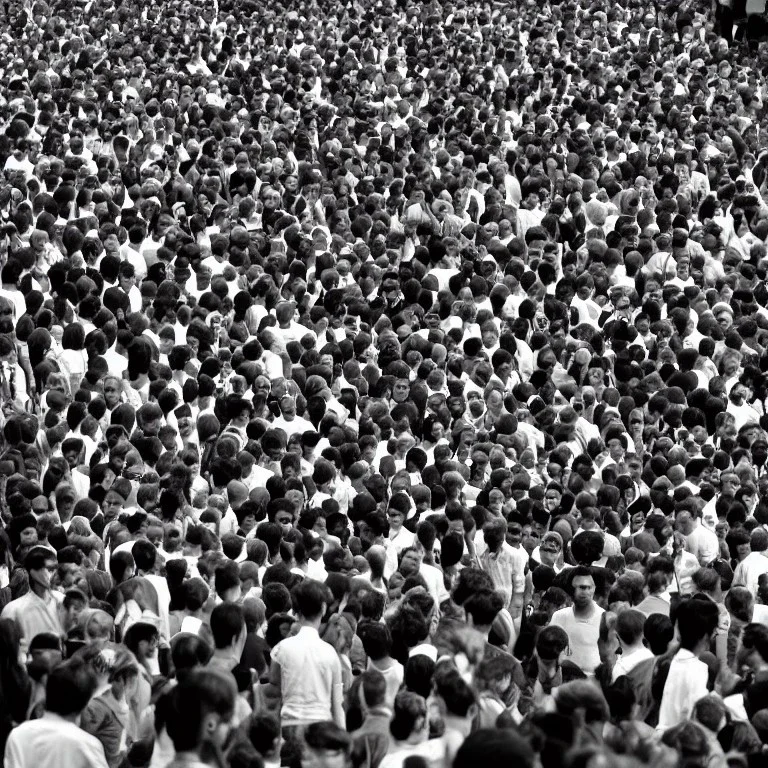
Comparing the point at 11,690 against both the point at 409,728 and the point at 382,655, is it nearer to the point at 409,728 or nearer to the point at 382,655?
the point at 382,655

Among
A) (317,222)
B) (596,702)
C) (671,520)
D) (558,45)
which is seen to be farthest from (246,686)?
(558,45)

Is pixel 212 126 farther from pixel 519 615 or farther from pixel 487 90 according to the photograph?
pixel 519 615

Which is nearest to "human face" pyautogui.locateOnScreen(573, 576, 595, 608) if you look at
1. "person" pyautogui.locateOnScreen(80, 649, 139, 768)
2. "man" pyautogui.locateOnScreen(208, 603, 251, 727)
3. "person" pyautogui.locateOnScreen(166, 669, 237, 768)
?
"man" pyautogui.locateOnScreen(208, 603, 251, 727)

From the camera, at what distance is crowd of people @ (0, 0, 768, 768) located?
10.1m

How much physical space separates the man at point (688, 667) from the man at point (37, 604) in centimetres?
336

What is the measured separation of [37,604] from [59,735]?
8.54ft

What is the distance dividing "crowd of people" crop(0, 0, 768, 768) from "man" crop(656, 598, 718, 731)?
19 mm

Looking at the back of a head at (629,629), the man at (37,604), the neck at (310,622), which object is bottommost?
the man at (37,604)

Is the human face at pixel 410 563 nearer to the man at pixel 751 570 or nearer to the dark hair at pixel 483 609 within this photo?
the dark hair at pixel 483 609

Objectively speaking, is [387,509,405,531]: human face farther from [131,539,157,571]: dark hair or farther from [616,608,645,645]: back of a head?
[616,608,645,645]: back of a head

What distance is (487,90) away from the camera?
28953mm

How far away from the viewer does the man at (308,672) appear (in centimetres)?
1059

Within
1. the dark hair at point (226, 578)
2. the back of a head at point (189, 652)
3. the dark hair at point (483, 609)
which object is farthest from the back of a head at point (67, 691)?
the dark hair at point (226, 578)

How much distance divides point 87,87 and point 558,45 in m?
8.74
